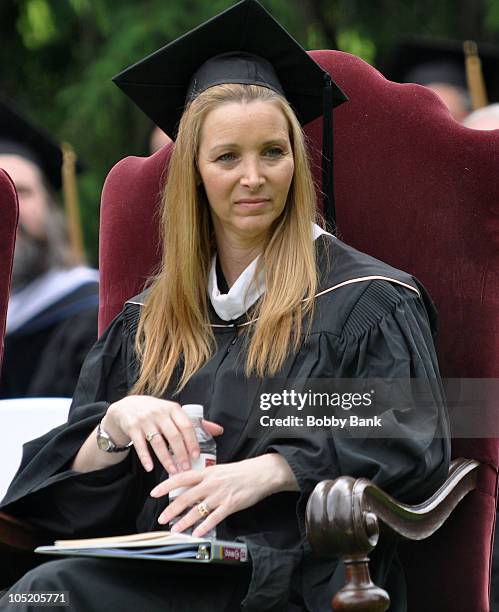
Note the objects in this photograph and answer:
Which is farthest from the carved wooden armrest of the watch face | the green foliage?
the green foliage

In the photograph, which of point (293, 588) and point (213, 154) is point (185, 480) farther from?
point (213, 154)

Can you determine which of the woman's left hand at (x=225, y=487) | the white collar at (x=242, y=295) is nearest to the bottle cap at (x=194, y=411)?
the woman's left hand at (x=225, y=487)

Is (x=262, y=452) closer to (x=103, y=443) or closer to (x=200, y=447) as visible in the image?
(x=200, y=447)

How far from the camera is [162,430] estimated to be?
293 cm

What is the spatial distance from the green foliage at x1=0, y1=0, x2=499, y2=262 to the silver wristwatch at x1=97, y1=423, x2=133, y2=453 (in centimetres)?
454

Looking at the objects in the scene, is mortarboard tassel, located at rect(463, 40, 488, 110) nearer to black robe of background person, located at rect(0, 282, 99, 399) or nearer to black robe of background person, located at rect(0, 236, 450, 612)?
black robe of background person, located at rect(0, 282, 99, 399)

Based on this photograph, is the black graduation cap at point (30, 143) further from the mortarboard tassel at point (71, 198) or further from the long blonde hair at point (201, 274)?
the long blonde hair at point (201, 274)

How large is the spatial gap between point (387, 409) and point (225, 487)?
0.39m

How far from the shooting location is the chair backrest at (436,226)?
130 inches

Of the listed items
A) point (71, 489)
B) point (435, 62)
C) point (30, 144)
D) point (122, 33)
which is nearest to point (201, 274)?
point (71, 489)

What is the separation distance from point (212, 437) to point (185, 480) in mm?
188

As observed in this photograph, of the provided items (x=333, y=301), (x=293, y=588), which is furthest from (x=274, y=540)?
(x=333, y=301)

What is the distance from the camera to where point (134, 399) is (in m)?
3.03

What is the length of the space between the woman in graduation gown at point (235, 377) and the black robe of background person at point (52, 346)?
2.64 meters
